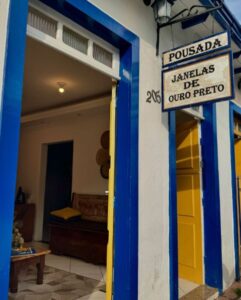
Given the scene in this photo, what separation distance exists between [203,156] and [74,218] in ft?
8.33

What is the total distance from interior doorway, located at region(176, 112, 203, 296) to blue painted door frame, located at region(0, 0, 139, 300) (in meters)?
1.43

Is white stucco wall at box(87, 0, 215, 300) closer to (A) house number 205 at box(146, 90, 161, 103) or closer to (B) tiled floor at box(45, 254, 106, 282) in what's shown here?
(A) house number 205 at box(146, 90, 161, 103)

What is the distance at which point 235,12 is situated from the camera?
11.7ft

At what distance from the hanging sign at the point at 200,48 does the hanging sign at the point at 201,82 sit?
0.08m

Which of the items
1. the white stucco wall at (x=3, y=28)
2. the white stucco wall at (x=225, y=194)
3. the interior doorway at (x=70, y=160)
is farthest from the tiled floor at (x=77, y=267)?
the white stucco wall at (x=3, y=28)

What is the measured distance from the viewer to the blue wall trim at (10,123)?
1436 millimetres

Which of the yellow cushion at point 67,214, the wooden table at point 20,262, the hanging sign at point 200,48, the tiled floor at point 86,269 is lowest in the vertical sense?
the tiled floor at point 86,269

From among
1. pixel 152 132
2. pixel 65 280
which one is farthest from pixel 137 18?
pixel 65 280

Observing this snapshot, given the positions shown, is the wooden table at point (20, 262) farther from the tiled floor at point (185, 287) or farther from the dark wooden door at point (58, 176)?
the dark wooden door at point (58, 176)

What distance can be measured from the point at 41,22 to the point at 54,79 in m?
2.25

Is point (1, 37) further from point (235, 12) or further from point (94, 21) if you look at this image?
point (235, 12)

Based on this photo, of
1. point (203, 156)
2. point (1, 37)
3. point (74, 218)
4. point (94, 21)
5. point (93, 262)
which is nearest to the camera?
point (1, 37)

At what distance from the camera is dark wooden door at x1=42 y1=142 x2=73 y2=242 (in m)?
6.20

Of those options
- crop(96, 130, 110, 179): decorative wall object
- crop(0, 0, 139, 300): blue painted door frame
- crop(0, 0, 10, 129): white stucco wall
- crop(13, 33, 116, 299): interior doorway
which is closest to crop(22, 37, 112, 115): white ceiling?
crop(13, 33, 116, 299): interior doorway
